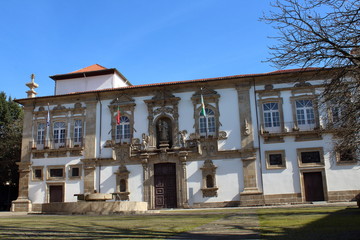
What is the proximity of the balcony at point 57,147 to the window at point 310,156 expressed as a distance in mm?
14877

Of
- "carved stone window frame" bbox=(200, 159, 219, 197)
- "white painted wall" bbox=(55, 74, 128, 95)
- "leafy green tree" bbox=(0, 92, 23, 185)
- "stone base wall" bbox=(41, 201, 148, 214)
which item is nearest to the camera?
"stone base wall" bbox=(41, 201, 148, 214)

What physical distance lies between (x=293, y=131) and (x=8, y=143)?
939 inches

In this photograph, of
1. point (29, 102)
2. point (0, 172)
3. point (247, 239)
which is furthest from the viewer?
point (0, 172)

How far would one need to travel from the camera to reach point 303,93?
24.0 metres

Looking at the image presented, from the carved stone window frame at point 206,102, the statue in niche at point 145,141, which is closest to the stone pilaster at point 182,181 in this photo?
the carved stone window frame at point 206,102

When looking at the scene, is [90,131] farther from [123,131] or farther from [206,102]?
[206,102]

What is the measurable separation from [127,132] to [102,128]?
1925 mm

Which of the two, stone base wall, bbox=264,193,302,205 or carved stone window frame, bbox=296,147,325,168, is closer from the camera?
stone base wall, bbox=264,193,302,205

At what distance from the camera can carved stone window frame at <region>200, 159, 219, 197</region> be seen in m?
23.7

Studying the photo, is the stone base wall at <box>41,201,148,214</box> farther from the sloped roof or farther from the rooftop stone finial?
the sloped roof

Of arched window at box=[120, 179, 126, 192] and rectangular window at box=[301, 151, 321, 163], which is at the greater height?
rectangular window at box=[301, 151, 321, 163]

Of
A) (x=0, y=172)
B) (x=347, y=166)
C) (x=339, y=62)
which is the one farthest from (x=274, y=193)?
(x=0, y=172)

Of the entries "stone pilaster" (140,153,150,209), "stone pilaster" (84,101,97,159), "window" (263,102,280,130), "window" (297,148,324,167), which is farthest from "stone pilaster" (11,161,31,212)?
"window" (297,148,324,167)

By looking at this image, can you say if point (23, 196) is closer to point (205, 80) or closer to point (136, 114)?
point (136, 114)
